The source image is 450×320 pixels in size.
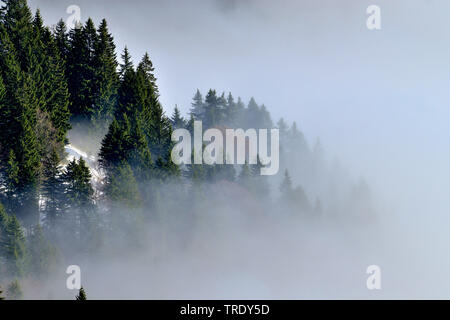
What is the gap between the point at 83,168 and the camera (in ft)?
181

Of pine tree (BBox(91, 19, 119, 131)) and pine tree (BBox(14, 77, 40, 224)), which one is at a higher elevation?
pine tree (BBox(91, 19, 119, 131))

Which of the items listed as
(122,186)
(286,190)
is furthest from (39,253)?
(286,190)

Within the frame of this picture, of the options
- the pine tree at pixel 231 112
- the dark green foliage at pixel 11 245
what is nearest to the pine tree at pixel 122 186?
the dark green foliage at pixel 11 245

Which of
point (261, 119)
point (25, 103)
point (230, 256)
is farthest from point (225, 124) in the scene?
point (25, 103)

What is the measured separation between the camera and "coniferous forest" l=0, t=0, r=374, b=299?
2057 inches

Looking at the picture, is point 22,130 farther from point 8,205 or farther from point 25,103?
point 8,205

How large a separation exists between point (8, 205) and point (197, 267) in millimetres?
27974

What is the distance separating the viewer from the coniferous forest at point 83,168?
52.2m

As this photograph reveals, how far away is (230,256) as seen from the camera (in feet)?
257

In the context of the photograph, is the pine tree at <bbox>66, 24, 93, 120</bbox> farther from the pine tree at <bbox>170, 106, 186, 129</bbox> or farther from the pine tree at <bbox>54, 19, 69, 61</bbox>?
the pine tree at <bbox>170, 106, 186, 129</bbox>

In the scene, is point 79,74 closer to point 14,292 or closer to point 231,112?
point 14,292

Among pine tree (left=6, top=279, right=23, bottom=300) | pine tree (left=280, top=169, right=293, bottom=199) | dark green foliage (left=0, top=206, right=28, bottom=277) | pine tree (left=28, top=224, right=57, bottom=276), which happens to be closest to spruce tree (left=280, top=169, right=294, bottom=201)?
pine tree (left=280, top=169, right=293, bottom=199)

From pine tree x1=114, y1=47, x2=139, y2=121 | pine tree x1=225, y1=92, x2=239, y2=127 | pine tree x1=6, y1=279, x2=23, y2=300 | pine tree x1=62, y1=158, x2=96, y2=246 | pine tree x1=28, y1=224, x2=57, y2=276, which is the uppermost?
pine tree x1=225, y1=92, x2=239, y2=127

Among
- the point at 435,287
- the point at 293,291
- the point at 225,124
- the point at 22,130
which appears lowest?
the point at 435,287
